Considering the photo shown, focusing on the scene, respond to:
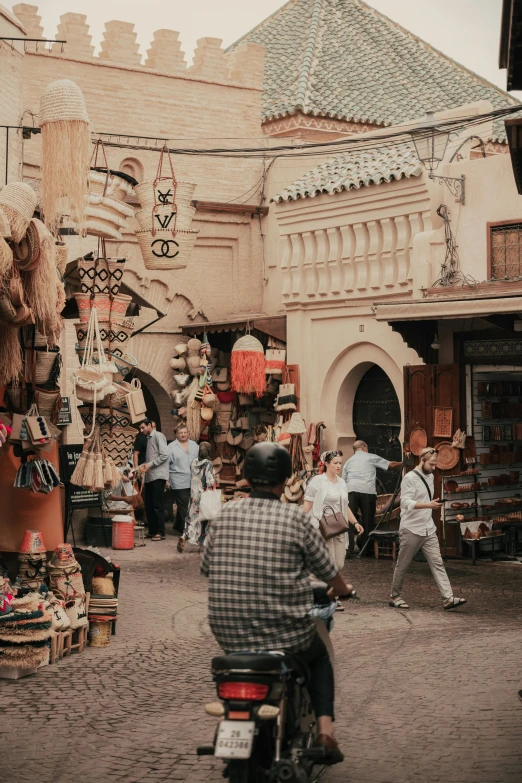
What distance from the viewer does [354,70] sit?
2730cm

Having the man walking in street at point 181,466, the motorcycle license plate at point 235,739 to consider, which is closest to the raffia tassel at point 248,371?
the man walking in street at point 181,466

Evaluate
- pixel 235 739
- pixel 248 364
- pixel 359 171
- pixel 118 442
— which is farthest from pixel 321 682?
pixel 248 364

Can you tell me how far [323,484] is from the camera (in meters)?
12.8

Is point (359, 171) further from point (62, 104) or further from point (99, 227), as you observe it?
point (62, 104)

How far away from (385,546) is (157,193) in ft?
20.5

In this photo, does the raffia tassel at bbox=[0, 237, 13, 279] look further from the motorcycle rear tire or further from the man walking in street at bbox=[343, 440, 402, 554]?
the man walking in street at bbox=[343, 440, 402, 554]

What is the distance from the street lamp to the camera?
16766mm

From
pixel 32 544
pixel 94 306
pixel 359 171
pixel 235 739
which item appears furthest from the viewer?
pixel 359 171

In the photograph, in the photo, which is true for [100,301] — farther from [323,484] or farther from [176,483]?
[176,483]

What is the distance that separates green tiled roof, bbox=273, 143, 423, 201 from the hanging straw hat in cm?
988

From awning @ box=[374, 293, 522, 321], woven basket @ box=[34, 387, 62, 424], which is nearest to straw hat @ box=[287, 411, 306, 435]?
awning @ box=[374, 293, 522, 321]

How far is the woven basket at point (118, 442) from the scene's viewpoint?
12.2 meters

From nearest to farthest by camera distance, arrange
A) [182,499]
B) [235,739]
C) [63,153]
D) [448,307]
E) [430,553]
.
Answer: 1. [235,739]
2. [63,153]
3. [430,553]
4. [448,307]
5. [182,499]

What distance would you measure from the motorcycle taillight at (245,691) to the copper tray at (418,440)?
39.9ft
